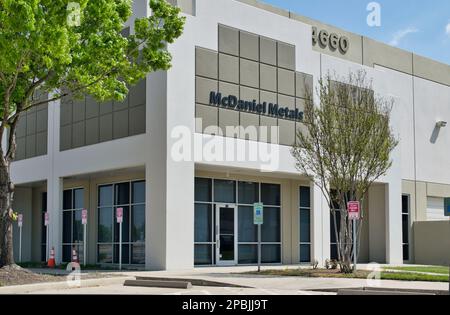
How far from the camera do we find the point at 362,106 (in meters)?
25.8

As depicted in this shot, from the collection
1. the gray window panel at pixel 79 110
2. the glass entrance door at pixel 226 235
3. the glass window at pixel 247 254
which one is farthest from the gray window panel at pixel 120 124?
the glass window at pixel 247 254

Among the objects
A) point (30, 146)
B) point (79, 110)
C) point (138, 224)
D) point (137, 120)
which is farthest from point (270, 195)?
point (30, 146)

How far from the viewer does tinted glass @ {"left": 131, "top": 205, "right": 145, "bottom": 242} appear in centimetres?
2953

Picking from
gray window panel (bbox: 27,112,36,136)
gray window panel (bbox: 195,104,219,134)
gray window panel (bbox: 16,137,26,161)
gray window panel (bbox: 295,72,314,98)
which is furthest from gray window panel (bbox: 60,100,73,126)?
gray window panel (bbox: 295,72,314,98)

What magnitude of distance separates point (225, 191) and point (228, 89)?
4659 mm

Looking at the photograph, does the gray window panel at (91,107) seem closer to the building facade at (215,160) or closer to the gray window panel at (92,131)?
the building facade at (215,160)

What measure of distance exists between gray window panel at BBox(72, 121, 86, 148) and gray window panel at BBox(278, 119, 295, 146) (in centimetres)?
892

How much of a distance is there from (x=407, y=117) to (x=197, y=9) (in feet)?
53.7

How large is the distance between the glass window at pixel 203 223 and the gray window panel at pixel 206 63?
554 cm

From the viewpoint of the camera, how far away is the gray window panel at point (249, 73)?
30.1 m

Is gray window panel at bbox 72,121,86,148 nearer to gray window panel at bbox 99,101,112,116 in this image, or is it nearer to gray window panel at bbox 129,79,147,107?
gray window panel at bbox 99,101,112,116

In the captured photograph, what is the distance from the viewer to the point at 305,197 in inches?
1352
